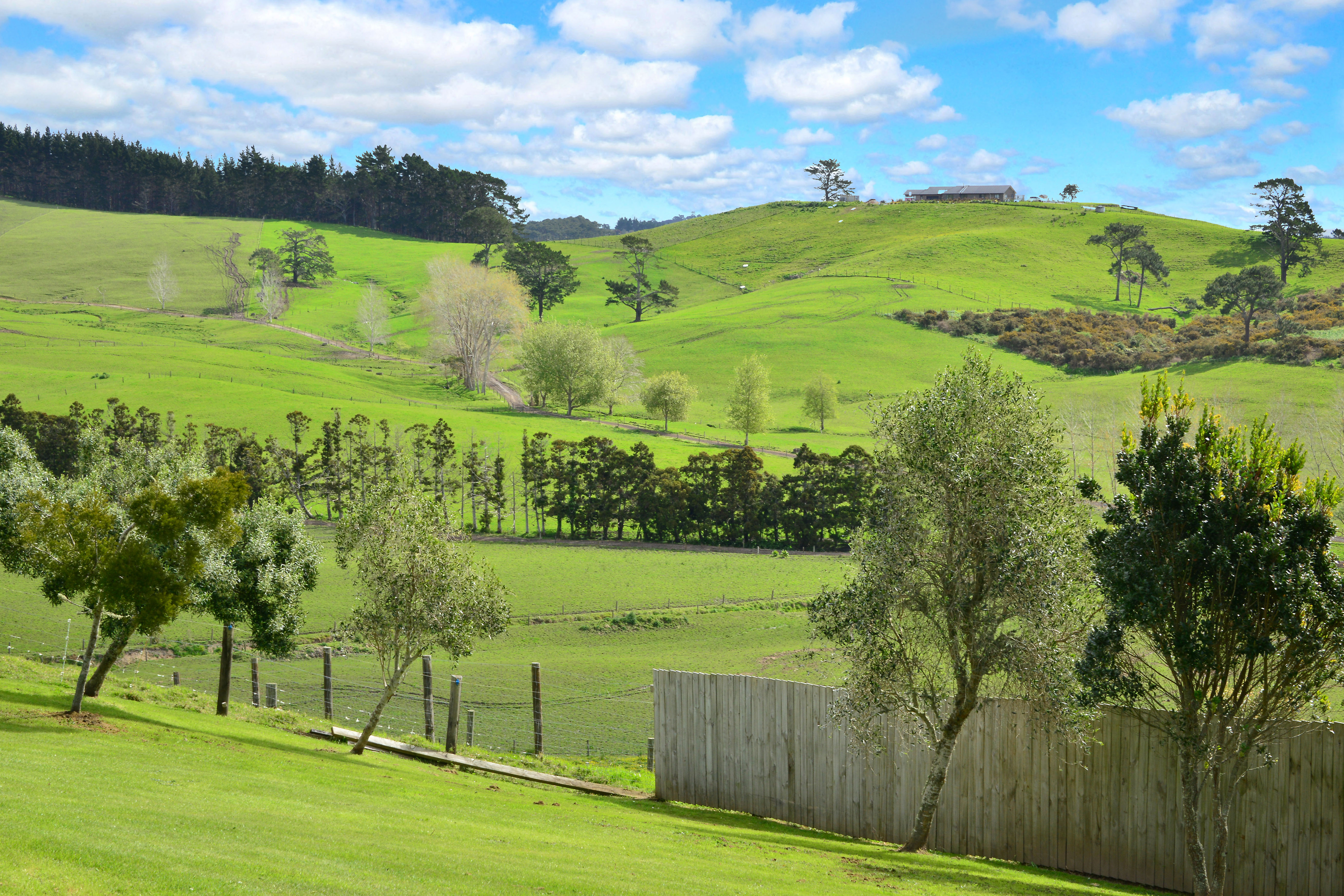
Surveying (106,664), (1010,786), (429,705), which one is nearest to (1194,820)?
(1010,786)

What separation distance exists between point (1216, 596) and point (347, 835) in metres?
11.5

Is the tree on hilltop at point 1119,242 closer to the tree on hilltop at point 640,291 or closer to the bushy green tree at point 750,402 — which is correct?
the tree on hilltop at point 640,291

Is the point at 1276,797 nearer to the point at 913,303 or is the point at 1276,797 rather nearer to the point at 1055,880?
the point at 1055,880

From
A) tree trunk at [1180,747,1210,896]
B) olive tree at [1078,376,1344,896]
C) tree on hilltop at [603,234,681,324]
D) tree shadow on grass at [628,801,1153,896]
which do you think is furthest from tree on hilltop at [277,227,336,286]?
tree trunk at [1180,747,1210,896]

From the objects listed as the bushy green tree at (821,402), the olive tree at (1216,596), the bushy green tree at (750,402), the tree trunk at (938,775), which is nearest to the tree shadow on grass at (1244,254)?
the bushy green tree at (821,402)

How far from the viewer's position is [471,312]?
A: 109 meters

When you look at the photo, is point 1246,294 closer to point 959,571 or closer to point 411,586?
point 959,571

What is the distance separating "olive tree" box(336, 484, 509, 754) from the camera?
20266 millimetres

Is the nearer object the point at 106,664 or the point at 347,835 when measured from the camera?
the point at 347,835

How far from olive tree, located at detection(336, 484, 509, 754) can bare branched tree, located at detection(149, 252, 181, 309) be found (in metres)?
141

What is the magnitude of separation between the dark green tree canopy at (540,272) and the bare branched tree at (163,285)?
172 feet

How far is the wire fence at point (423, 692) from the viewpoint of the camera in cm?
2656

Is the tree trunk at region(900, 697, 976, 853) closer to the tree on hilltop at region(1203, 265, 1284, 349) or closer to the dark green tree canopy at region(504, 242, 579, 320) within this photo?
the tree on hilltop at region(1203, 265, 1284, 349)

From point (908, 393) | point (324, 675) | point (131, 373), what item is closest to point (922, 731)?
point (908, 393)
